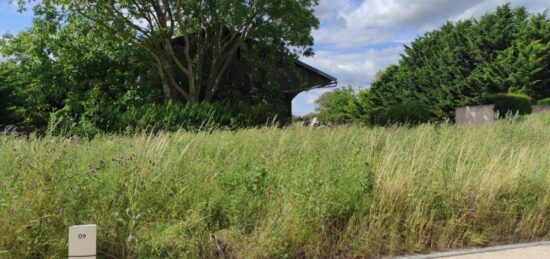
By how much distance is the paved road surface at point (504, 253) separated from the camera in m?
4.63

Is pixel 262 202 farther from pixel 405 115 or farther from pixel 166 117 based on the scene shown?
pixel 405 115

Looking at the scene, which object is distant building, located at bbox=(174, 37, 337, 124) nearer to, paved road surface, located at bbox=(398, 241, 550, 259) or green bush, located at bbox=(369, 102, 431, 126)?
green bush, located at bbox=(369, 102, 431, 126)

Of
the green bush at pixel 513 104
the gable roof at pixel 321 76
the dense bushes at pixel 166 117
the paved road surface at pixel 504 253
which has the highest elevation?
the gable roof at pixel 321 76

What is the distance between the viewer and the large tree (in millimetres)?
17812

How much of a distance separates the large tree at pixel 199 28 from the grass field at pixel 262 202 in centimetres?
1205

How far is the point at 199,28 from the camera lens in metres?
20.1

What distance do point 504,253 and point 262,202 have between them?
2520 millimetres

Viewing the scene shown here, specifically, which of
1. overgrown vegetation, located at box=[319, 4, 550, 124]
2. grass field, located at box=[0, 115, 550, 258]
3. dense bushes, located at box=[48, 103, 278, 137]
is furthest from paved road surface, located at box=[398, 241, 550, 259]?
overgrown vegetation, located at box=[319, 4, 550, 124]

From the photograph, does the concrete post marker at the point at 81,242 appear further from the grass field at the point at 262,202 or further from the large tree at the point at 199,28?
the large tree at the point at 199,28

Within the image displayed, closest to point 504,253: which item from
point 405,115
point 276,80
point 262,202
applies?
point 262,202

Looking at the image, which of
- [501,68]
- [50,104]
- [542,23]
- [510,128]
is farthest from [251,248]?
[542,23]

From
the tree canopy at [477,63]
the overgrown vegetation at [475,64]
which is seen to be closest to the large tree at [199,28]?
the overgrown vegetation at [475,64]

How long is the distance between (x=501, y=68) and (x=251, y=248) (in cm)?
3245

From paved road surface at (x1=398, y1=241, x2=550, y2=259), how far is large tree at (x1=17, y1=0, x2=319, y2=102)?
1344cm
